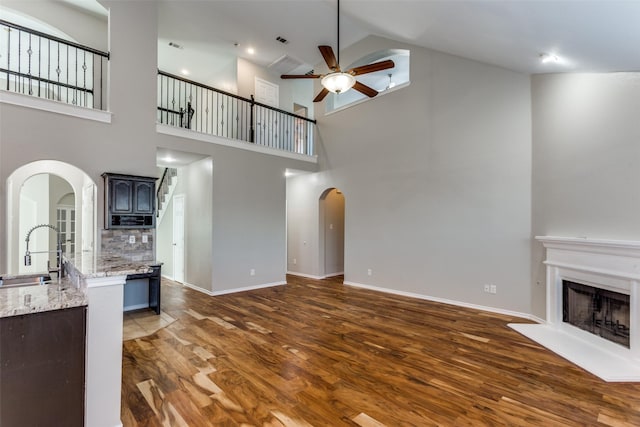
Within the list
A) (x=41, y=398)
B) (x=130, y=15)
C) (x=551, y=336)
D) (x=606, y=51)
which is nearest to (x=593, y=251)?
(x=551, y=336)

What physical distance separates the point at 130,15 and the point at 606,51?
6.13 metres

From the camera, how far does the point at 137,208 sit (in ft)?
14.4

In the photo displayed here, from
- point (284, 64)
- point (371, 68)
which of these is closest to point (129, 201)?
point (371, 68)

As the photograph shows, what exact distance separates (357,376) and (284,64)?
691 centimetres

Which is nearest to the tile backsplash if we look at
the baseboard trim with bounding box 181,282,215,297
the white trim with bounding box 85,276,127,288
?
the baseboard trim with bounding box 181,282,215,297

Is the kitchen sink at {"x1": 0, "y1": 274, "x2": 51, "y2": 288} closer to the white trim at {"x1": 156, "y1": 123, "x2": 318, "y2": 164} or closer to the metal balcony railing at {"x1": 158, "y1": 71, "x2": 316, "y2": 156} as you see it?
the white trim at {"x1": 156, "y1": 123, "x2": 318, "y2": 164}

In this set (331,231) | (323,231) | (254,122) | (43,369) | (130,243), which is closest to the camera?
(43,369)

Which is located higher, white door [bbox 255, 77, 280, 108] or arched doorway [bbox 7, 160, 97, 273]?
white door [bbox 255, 77, 280, 108]

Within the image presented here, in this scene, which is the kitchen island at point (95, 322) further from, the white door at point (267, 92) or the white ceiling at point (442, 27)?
the white door at point (267, 92)

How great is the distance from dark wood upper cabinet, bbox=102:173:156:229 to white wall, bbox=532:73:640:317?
5.79m

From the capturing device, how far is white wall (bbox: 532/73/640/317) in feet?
10.7

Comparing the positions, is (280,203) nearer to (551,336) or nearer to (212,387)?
(212,387)

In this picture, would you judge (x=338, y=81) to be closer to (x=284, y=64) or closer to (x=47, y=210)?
(x=284, y=64)

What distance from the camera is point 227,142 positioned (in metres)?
5.74
